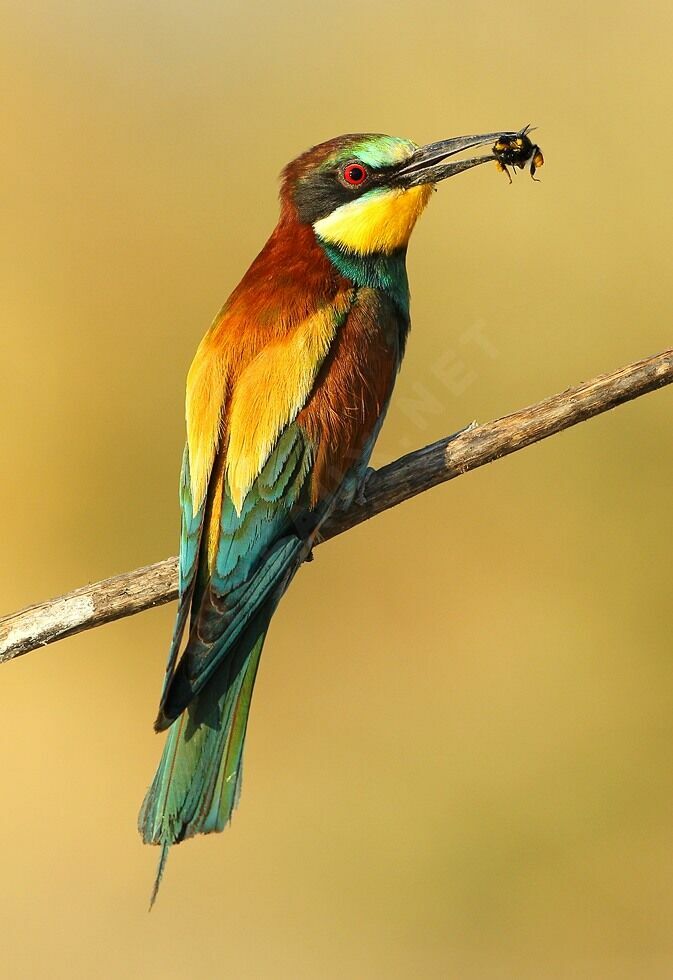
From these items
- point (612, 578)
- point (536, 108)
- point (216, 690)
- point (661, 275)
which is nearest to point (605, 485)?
point (612, 578)

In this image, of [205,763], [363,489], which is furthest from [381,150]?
[205,763]

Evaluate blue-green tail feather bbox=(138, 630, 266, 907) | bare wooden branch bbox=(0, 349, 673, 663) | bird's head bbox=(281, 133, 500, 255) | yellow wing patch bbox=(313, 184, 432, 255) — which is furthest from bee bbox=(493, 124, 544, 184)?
blue-green tail feather bbox=(138, 630, 266, 907)

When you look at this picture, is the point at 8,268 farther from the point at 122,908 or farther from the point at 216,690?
the point at 216,690

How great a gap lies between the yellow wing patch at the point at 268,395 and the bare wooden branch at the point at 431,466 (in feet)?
0.74

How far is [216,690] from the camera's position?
2.47 meters

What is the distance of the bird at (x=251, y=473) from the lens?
2.39m

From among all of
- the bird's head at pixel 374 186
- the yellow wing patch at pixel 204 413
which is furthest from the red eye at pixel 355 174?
the yellow wing patch at pixel 204 413

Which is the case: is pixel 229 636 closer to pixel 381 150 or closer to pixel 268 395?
pixel 268 395

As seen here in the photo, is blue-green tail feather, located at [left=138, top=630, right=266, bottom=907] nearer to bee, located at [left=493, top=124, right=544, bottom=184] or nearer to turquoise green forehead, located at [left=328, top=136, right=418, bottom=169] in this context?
turquoise green forehead, located at [left=328, top=136, right=418, bottom=169]

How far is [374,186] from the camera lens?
9.25 feet

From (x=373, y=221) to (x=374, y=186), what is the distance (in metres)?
0.08

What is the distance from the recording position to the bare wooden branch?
7.48ft

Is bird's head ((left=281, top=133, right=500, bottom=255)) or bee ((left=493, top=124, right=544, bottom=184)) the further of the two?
bee ((left=493, top=124, right=544, bottom=184))

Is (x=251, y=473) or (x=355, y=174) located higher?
(x=355, y=174)
